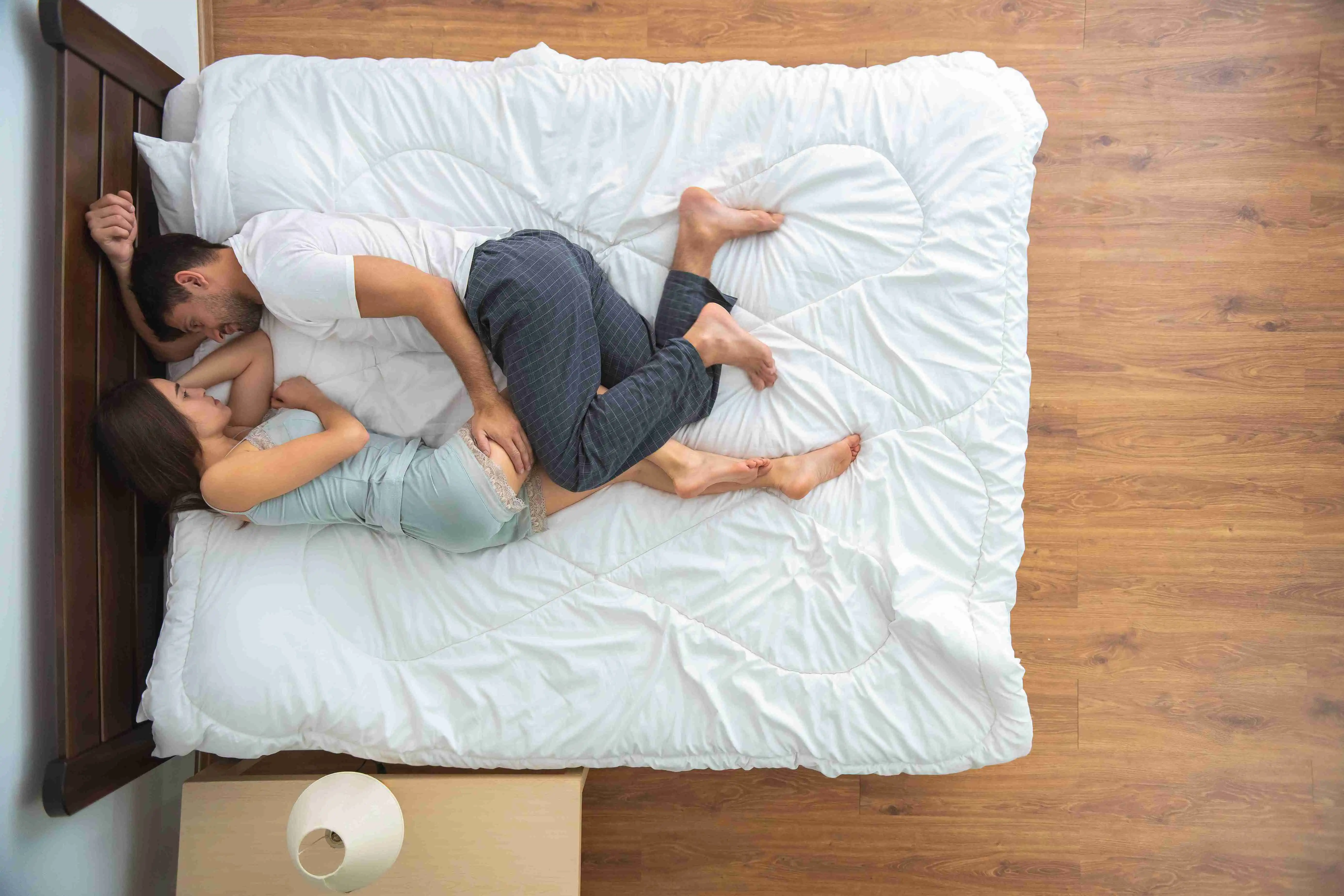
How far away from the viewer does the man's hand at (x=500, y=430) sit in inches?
50.2

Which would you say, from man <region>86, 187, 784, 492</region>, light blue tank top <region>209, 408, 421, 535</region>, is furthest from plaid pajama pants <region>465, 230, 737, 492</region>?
light blue tank top <region>209, 408, 421, 535</region>

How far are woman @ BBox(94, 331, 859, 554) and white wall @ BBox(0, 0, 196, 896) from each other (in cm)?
10

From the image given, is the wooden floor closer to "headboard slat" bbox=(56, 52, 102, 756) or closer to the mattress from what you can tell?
the mattress

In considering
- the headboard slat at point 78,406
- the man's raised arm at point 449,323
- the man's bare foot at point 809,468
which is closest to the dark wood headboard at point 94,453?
the headboard slat at point 78,406

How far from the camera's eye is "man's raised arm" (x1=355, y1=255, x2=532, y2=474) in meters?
1.22

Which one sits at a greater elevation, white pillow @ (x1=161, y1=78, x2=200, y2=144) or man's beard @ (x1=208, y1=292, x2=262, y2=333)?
white pillow @ (x1=161, y1=78, x2=200, y2=144)

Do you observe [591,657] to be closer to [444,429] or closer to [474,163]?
[444,429]

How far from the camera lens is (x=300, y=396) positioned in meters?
1.32

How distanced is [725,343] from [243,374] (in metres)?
0.87

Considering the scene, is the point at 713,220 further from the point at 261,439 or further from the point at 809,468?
the point at 261,439

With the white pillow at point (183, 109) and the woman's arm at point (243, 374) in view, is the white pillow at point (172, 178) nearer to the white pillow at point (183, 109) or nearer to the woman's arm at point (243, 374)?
the white pillow at point (183, 109)

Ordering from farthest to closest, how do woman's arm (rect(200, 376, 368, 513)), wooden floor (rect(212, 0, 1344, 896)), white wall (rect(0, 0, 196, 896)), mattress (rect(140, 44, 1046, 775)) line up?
wooden floor (rect(212, 0, 1344, 896)) → mattress (rect(140, 44, 1046, 775)) → woman's arm (rect(200, 376, 368, 513)) → white wall (rect(0, 0, 196, 896))

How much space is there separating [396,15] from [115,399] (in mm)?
1042

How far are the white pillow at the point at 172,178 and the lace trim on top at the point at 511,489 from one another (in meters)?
0.65
